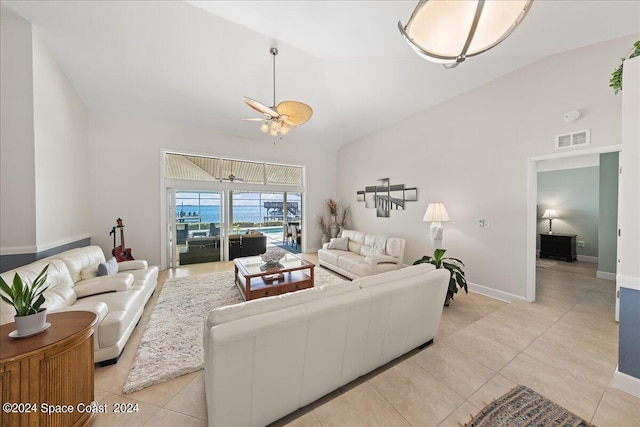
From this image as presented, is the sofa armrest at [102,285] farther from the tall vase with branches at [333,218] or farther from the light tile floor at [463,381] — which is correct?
the tall vase with branches at [333,218]

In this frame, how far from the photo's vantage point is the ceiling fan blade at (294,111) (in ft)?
9.02

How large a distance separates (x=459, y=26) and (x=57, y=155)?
4.98m

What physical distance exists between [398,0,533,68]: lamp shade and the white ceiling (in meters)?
1.91

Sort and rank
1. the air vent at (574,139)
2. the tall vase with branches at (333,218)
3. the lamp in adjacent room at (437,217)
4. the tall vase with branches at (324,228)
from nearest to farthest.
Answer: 1. the air vent at (574,139)
2. the lamp in adjacent room at (437,217)
3. the tall vase with branches at (333,218)
4. the tall vase with branches at (324,228)

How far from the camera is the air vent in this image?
8.76 ft

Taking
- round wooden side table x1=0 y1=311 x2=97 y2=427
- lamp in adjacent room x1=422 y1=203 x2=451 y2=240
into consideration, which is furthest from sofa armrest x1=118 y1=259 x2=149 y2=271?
lamp in adjacent room x1=422 y1=203 x2=451 y2=240

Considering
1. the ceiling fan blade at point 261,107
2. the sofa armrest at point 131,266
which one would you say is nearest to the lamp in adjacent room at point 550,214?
the ceiling fan blade at point 261,107

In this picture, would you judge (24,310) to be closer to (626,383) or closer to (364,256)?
(626,383)

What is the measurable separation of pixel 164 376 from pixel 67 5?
172 inches

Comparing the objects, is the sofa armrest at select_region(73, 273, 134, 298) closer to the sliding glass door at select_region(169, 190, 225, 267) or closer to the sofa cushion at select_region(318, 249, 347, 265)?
the sliding glass door at select_region(169, 190, 225, 267)

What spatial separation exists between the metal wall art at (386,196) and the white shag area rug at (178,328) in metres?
2.15

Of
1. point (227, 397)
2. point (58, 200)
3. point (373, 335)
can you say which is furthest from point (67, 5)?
point (373, 335)

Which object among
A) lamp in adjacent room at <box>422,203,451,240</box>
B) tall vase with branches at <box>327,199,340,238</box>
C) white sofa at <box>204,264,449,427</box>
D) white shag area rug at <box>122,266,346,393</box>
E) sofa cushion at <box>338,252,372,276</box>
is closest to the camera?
white sofa at <box>204,264,449,427</box>

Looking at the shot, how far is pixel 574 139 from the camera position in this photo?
2.76 m
